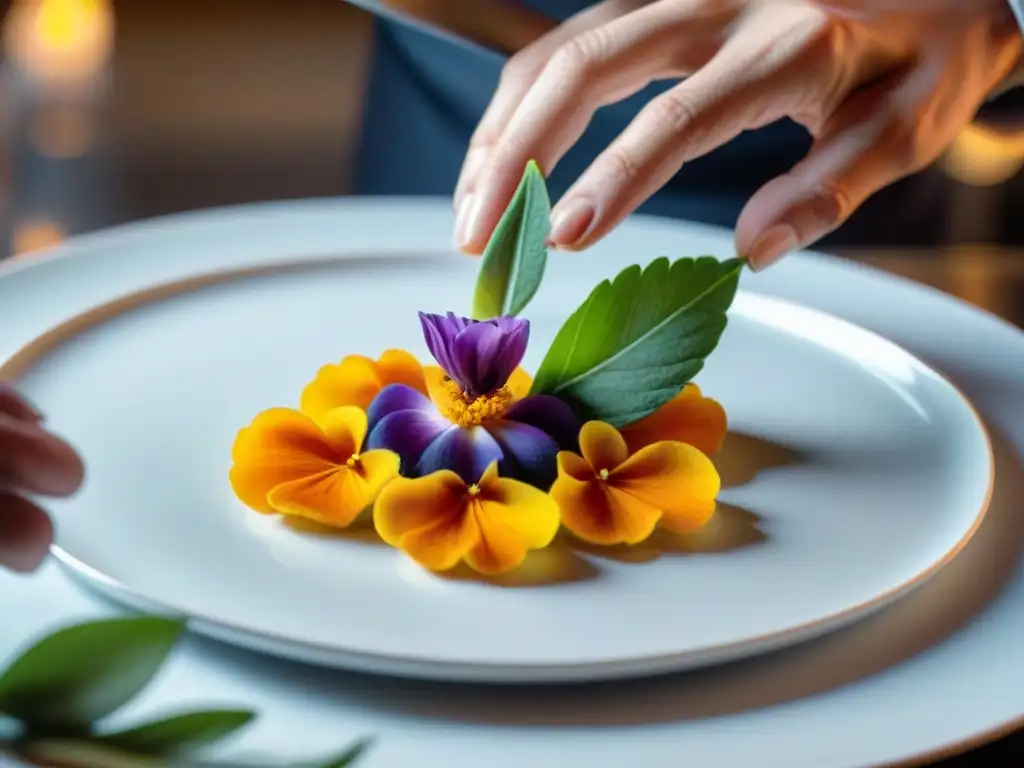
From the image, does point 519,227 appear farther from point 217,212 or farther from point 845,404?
point 217,212

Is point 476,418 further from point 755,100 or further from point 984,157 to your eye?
point 984,157

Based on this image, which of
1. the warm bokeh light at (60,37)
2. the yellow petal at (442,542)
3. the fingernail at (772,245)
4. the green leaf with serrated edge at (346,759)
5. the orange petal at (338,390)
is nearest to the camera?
the green leaf with serrated edge at (346,759)

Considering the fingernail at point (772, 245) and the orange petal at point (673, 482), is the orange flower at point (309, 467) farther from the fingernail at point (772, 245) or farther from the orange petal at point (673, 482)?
the fingernail at point (772, 245)

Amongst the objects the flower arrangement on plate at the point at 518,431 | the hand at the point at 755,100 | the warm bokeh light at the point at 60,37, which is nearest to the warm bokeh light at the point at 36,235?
the hand at the point at 755,100

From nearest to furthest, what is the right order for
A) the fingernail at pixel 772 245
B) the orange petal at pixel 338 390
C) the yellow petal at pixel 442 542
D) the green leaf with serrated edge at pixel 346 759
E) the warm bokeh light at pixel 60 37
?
1. the green leaf with serrated edge at pixel 346 759
2. the yellow petal at pixel 442 542
3. the orange petal at pixel 338 390
4. the fingernail at pixel 772 245
5. the warm bokeh light at pixel 60 37

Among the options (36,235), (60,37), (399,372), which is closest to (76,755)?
(399,372)

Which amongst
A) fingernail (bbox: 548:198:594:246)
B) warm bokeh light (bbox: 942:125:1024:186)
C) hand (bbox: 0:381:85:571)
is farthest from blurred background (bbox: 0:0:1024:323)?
hand (bbox: 0:381:85:571)

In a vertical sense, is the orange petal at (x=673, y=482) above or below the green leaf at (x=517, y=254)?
below
